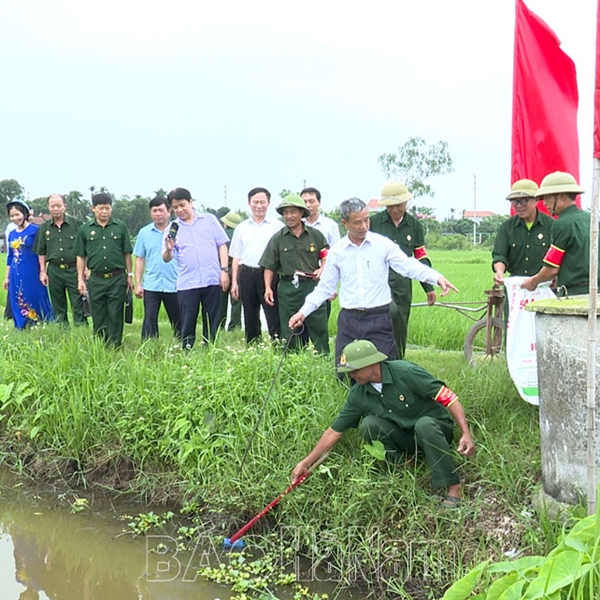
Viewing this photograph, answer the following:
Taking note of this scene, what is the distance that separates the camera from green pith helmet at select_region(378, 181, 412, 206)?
570 centimetres

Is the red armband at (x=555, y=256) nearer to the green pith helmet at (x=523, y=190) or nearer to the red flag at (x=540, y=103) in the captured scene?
the green pith helmet at (x=523, y=190)

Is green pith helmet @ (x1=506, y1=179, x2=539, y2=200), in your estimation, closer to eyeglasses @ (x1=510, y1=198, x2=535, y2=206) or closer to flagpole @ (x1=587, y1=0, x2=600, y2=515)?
eyeglasses @ (x1=510, y1=198, x2=535, y2=206)

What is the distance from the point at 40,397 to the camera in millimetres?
5441

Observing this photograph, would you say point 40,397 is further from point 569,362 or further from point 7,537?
point 569,362

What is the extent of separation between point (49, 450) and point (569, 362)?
3572 mm

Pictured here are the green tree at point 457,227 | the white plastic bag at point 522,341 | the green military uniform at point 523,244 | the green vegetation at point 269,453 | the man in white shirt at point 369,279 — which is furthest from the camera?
the green tree at point 457,227

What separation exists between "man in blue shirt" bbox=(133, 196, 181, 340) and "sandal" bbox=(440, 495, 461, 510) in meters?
3.73

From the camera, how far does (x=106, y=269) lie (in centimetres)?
680

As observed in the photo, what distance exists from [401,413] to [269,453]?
910 mm

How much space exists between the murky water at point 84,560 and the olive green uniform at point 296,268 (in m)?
2.07

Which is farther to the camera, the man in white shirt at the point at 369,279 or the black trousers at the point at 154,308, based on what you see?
the black trousers at the point at 154,308

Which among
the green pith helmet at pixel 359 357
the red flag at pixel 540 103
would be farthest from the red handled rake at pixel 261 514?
the red flag at pixel 540 103

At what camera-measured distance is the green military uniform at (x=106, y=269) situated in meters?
6.78

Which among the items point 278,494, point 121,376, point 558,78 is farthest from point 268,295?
point 558,78
